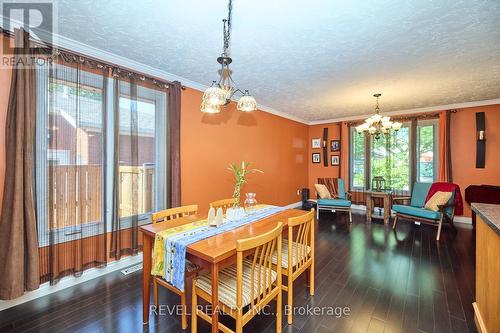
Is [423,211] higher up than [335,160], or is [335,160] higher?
[335,160]

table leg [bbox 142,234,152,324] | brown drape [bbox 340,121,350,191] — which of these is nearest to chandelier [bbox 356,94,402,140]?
brown drape [bbox 340,121,350,191]

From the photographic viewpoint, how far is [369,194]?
15.8 ft

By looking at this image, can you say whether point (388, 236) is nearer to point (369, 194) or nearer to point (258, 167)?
point (369, 194)

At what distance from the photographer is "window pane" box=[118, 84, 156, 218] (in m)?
2.58

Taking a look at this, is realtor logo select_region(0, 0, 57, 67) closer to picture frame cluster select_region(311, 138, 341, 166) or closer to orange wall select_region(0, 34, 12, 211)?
orange wall select_region(0, 34, 12, 211)

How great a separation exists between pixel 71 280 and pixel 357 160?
593 cm

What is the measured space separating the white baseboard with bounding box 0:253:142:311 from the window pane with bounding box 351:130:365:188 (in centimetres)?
515

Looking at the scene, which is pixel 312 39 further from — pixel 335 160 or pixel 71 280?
pixel 335 160

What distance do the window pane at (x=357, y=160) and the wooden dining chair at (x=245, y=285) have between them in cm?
473

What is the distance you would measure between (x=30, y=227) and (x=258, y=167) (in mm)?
3512

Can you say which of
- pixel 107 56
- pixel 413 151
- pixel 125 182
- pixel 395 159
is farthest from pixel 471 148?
pixel 107 56

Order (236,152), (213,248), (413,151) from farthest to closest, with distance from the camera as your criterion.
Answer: (413,151) < (236,152) < (213,248)

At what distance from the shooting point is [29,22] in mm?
1942

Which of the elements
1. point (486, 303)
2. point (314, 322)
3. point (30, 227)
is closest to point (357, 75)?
point (486, 303)
